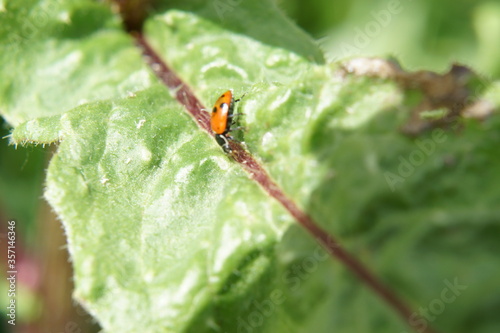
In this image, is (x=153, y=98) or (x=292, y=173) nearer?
(x=292, y=173)

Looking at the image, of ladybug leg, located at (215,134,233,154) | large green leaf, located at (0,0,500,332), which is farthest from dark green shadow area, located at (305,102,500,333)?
ladybug leg, located at (215,134,233,154)

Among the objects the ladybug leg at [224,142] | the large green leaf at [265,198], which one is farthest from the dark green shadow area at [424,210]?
the ladybug leg at [224,142]

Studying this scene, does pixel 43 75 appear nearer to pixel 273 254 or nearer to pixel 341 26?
pixel 273 254

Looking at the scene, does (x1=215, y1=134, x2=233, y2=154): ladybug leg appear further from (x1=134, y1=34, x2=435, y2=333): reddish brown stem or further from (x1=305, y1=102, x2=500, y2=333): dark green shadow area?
(x1=305, y1=102, x2=500, y2=333): dark green shadow area

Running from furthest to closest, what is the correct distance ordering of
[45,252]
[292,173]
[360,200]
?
[45,252]
[292,173]
[360,200]

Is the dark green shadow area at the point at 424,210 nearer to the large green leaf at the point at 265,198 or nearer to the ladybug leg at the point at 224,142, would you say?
the large green leaf at the point at 265,198

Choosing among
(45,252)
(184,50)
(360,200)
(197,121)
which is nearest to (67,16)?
(184,50)
